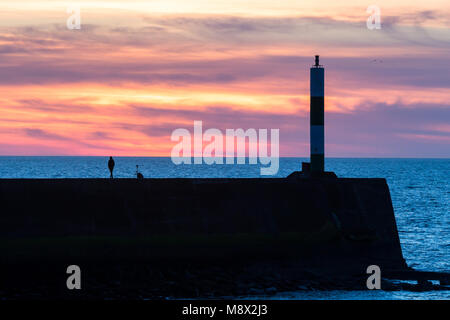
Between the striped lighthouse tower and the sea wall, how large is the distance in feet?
7.25

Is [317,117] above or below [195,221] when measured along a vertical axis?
above

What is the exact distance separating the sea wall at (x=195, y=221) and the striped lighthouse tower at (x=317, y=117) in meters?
2.21

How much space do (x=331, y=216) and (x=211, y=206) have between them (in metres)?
4.22

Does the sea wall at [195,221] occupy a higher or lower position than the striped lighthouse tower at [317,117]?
lower

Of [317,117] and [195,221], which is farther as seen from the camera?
[317,117]

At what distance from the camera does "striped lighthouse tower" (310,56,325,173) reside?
1187 inches

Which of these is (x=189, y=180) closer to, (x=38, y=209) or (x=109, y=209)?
(x=109, y=209)

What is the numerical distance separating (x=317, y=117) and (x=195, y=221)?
7.07 meters

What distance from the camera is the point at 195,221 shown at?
1033 inches

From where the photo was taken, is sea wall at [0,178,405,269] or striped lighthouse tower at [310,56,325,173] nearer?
sea wall at [0,178,405,269]

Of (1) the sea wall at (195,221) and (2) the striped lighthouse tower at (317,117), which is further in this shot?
(2) the striped lighthouse tower at (317,117)

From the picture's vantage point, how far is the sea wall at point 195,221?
82.9ft

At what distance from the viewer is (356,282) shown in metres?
25.7

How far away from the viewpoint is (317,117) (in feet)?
99.1
